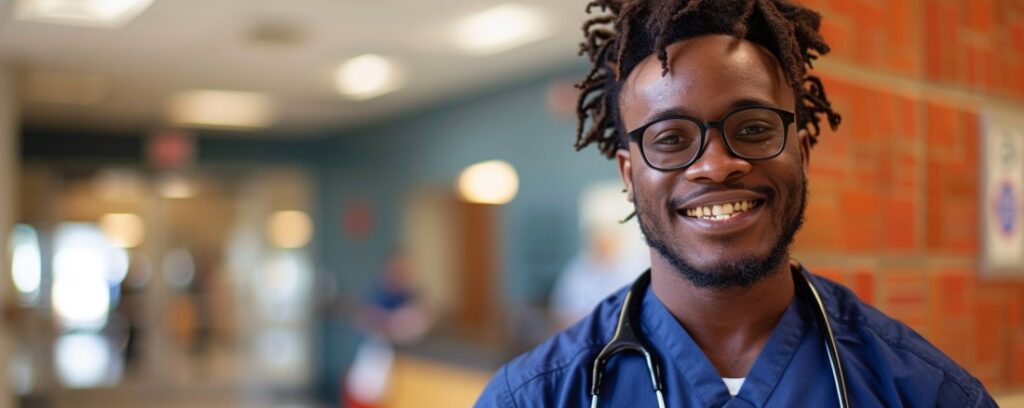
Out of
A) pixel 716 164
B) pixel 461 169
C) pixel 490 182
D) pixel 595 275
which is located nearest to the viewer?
pixel 716 164

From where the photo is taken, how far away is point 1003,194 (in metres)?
2.04

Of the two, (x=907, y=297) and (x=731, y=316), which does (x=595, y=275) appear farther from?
(x=731, y=316)

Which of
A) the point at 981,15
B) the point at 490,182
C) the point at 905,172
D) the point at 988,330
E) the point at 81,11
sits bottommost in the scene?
the point at 988,330

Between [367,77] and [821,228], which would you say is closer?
[821,228]

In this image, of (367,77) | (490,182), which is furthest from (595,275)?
(367,77)

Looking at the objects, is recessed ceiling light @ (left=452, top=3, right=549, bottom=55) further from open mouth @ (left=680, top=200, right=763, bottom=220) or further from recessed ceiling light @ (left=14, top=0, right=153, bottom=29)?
open mouth @ (left=680, top=200, right=763, bottom=220)

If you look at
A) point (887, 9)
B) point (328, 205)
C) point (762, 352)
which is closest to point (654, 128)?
point (762, 352)

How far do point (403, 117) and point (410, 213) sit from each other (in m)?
0.89

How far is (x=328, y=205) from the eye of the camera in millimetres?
10039

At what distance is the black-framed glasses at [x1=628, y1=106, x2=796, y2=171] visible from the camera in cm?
112

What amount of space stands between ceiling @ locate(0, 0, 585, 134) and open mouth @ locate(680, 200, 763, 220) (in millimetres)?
3652

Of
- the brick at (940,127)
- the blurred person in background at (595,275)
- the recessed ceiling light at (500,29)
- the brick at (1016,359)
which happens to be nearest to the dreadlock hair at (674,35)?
the brick at (940,127)

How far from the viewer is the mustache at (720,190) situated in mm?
1110

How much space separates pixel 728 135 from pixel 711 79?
0.07 metres
